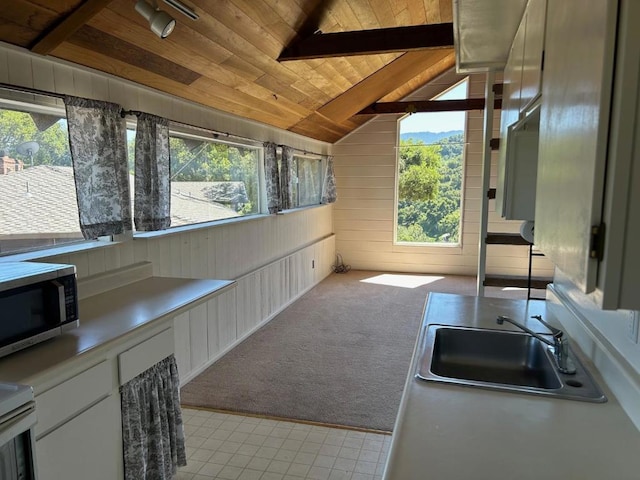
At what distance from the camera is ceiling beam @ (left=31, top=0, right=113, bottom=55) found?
1964 millimetres

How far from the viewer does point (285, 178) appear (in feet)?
16.8

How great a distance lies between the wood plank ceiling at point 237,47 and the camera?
6.65 feet

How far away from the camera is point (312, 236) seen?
6.59 metres

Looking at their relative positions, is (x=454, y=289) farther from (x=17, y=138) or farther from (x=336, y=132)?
(x=17, y=138)

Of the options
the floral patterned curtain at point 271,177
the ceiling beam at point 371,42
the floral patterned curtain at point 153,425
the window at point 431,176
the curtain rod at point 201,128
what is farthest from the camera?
the window at point 431,176

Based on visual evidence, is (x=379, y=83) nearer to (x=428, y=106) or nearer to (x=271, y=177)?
(x=428, y=106)

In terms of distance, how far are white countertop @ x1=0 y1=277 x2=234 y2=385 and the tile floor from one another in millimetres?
914

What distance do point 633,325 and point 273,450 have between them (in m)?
1.97

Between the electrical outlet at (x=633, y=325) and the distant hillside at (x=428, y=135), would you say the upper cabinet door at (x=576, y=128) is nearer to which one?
the electrical outlet at (x=633, y=325)

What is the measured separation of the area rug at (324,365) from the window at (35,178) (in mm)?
1458

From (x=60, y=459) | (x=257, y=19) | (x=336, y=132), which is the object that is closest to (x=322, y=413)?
(x=60, y=459)

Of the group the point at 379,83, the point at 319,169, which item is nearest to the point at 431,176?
the point at 319,169

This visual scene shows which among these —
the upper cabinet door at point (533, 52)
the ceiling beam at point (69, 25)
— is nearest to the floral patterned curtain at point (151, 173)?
the ceiling beam at point (69, 25)

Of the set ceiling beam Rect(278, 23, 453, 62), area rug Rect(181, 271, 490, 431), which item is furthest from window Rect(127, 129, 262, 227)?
area rug Rect(181, 271, 490, 431)
